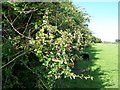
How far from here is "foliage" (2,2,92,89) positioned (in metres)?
4.88

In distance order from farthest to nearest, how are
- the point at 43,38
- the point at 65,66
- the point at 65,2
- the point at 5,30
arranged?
the point at 65,2 < the point at 5,30 < the point at 65,66 < the point at 43,38

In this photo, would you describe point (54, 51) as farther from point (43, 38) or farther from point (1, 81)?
point (1, 81)

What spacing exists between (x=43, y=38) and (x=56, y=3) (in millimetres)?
1367

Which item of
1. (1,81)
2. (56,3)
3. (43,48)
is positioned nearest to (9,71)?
(1,81)

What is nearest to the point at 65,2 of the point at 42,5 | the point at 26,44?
the point at 42,5

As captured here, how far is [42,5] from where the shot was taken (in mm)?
5664

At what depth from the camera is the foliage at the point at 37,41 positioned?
4.88 metres

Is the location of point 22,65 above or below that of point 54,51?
below

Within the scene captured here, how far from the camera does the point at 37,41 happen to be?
4.84m

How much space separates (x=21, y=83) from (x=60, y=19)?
1.55 metres

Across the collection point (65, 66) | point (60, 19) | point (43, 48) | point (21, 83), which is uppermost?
point (60, 19)

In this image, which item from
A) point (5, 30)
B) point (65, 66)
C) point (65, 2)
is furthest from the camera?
point (65, 2)

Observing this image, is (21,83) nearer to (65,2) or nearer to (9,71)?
(9,71)

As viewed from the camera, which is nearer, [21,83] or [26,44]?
[26,44]
